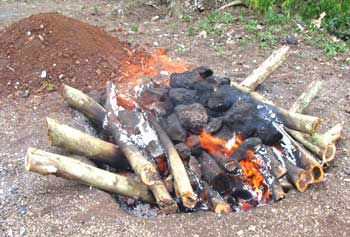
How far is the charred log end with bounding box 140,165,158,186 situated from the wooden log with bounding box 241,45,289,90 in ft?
5.67

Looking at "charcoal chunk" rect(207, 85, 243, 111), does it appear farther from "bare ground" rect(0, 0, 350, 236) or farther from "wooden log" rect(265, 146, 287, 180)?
"bare ground" rect(0, 0, 350, 236)

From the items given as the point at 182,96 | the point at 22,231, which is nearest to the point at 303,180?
the point at 182,96

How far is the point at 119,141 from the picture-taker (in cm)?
402

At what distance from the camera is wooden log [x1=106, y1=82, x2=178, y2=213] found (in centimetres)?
356

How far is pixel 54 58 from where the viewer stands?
558 centimetres

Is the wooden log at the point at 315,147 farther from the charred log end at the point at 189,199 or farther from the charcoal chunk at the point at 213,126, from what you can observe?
the charred log end at the point at 189,199

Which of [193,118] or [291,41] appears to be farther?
[291,41]

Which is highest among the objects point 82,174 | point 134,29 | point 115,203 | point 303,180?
point 82,174

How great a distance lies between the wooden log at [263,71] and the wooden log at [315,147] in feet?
3.30

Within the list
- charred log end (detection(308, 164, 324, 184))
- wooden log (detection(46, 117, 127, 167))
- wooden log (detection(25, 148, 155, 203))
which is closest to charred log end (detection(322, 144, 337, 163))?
charred log end (detection(308, 164, 324, 184))

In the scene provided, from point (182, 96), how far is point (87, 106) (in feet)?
2.83

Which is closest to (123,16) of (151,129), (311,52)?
(311,52)

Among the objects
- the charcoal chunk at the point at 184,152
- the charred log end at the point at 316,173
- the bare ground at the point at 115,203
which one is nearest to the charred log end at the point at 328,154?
the bare ground at the point at 115,203

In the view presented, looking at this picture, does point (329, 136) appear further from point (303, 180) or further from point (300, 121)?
point (303, 180)
